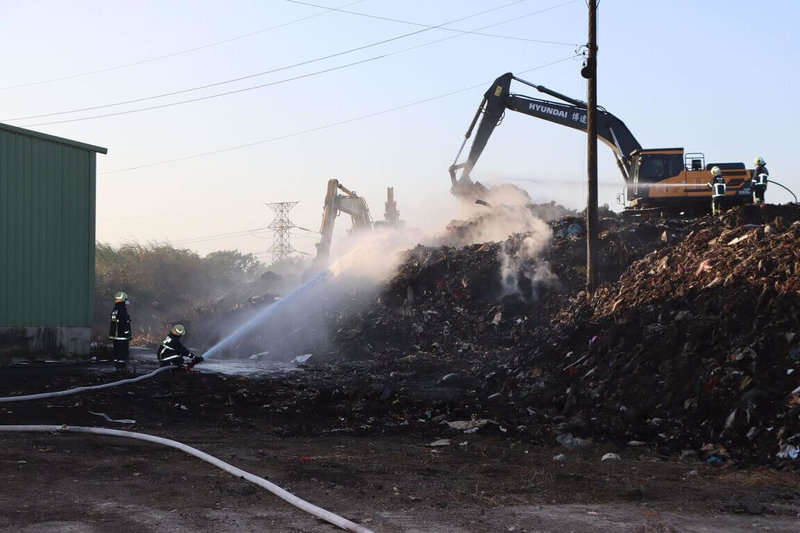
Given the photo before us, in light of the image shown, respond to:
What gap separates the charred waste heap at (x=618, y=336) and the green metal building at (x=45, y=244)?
696cm

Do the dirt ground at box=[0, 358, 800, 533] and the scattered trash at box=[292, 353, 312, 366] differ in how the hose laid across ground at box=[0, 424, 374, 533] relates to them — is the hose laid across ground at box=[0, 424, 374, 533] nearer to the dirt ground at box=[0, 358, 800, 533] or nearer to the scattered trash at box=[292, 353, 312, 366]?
the dirt ground at box=[0, 358, 800, 533]

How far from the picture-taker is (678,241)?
1920 centimetres

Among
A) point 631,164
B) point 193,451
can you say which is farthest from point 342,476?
point 631,164

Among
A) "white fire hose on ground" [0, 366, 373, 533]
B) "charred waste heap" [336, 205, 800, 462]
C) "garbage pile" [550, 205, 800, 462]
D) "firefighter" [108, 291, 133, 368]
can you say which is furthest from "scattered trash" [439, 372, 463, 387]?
"firefighter" [108, 291, 133, 368]

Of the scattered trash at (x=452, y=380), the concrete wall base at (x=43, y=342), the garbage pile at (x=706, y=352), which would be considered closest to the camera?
the garbage pile at (x=706, y=352)

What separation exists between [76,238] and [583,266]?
41.3ft

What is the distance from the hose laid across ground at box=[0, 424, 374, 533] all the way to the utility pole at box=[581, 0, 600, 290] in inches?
435

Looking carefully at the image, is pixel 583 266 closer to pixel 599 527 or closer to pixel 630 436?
pixel 630 436

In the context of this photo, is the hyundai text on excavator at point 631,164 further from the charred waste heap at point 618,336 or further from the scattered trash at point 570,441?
the scattered trash at point 570,441

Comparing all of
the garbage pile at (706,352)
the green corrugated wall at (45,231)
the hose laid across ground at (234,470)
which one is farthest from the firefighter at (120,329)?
the garbage pile at (706,352)

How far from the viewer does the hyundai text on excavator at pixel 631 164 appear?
21938mm

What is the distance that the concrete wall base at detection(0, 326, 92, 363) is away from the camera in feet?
54.0

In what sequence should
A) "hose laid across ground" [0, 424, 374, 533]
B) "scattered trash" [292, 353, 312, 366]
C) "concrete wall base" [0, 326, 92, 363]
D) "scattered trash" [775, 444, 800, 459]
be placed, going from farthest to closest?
1. "scattered trash" [292, 353, 312, 366]
2. "concrete wall base" [0, 326, 92, 363]
3. "scattered trash" [775, 444, 800, 459]
4. "hose laid across ground" [0, 424, 374, 533]

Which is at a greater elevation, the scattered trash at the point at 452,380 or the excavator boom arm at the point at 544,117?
the excavator boom arm at the point at 544,117
